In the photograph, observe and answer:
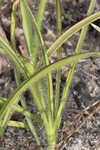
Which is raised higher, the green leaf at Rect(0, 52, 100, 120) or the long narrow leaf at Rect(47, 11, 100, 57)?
the long narrow leaf at Rect(47, 11, 100, 57)

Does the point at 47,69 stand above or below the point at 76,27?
below

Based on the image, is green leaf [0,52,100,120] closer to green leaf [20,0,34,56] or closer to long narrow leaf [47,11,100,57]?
long narrow leaf [47,11,100,57]

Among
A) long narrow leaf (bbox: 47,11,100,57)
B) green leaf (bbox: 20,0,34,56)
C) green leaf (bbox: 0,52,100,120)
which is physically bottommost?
green leaf (bbox: 0,52,100,120)

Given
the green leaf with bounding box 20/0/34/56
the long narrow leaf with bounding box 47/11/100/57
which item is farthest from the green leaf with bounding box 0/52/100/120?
the green leaf with bounding box 20/0/34/56

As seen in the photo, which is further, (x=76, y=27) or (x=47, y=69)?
(x=76, y=27)

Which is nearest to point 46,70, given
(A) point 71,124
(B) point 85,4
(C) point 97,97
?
(A) point 71,124

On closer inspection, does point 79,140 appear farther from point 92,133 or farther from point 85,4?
point 85,4

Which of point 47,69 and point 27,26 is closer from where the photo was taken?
point 47,69

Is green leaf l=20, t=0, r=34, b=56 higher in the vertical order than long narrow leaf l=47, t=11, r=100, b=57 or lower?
higher

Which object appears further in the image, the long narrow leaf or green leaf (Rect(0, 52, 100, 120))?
the long narrow leaf

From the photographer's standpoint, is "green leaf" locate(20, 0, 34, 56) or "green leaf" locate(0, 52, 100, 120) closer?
"green leaf" locate(0, 52, 100, 120)

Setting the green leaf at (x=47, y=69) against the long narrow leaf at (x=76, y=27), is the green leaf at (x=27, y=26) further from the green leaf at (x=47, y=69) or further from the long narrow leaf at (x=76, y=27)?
the green leaf at (x=47, y=69)

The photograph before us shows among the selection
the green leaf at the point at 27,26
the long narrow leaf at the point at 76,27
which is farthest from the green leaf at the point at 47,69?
the green leaf at the point at 27,26
